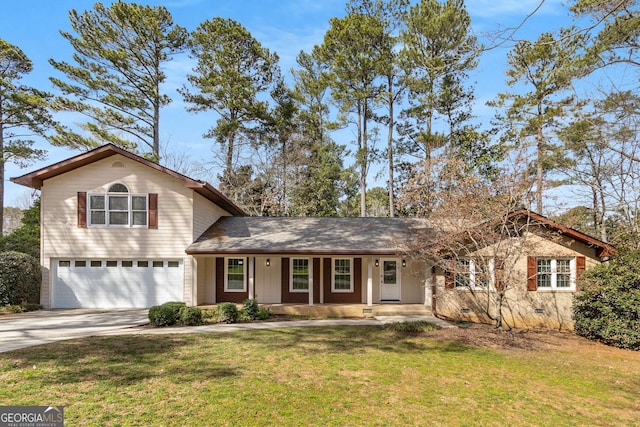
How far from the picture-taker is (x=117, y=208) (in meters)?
14.2

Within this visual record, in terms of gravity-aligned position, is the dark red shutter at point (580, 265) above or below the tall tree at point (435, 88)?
below

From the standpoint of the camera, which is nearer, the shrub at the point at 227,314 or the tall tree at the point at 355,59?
the shrub at the point at 227,314

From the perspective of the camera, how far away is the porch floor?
1352 cm

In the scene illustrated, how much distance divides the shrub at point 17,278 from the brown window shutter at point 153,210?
4.48 m

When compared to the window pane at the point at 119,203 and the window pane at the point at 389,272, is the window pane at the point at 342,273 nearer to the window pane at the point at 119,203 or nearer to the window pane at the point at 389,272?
the window pane at the point at 389,272

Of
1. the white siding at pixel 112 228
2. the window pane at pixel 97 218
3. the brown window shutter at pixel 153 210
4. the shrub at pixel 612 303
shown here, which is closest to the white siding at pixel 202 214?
the white siding at pixel 112 228

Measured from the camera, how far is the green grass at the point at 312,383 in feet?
16.6

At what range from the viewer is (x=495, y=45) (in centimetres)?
520

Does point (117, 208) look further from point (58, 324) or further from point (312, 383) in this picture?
point (312, 383)

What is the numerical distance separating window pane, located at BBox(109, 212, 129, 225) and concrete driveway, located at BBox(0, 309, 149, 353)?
11.1ft

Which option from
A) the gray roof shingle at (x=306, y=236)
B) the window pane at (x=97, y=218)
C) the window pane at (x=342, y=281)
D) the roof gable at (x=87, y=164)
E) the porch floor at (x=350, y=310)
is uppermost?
the roof gable at (x=87, y=164)

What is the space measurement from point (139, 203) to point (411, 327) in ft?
36.7

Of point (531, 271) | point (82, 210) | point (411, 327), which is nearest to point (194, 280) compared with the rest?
point (82, 210)

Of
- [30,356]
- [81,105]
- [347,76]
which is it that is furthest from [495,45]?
[81,105]
